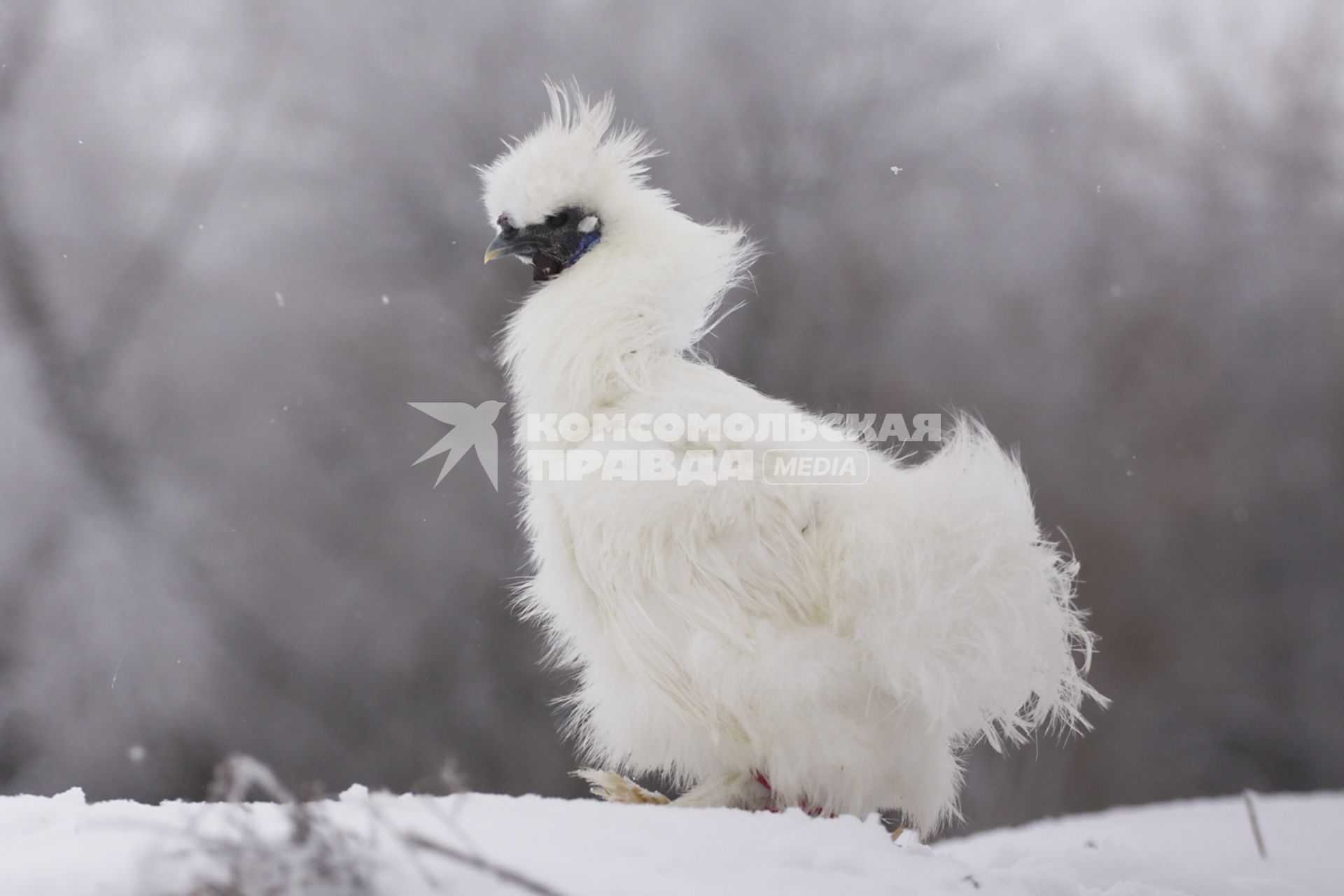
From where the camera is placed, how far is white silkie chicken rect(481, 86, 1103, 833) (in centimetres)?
155

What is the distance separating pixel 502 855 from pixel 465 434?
3063 mm

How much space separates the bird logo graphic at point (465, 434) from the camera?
390 centimetres

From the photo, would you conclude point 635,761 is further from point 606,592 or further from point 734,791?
point 606,592

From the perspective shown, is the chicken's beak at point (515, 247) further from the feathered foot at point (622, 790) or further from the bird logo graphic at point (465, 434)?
the bird logo graphic at point (465, 434)

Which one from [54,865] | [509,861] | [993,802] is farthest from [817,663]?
[993,802]

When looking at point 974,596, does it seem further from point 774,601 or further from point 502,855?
point 502,855

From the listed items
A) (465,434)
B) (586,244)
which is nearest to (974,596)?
(586,244)

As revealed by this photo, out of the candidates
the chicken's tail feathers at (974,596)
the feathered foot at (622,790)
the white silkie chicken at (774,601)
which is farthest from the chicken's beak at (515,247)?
the feathered foot at (622,790)

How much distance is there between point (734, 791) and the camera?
171cm

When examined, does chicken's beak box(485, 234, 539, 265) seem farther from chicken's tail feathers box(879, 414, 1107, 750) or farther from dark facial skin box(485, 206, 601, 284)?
chicken's tail feathers box(879, 414, 1107, 750)

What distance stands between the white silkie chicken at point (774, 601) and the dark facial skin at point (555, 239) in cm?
14

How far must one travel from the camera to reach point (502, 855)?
1.05m

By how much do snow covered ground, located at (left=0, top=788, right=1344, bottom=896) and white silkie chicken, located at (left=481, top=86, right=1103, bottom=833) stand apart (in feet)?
0.72

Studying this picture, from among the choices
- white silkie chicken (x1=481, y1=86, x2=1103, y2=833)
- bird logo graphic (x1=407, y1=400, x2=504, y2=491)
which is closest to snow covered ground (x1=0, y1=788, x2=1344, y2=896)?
white silkie chicken (x1=481, y1=86, x2=1103, y2=833)
